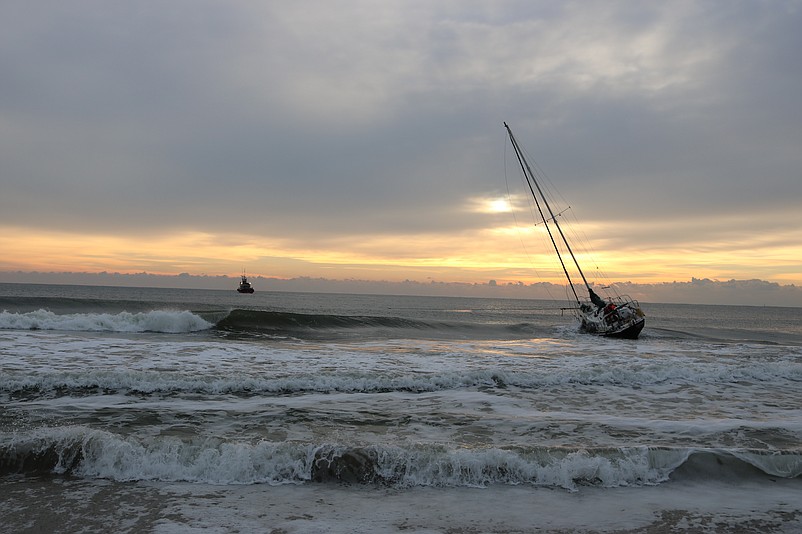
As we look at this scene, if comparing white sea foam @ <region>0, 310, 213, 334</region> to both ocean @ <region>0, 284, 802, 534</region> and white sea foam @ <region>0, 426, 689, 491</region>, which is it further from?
white sea foam @ <region>0, 426, 689, 491</region>

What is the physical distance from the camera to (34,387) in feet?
36.6

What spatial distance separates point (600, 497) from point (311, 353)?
13757 mm

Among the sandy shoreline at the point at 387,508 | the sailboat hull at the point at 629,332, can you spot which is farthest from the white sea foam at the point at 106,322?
the sailboat hull at the point at 629,332

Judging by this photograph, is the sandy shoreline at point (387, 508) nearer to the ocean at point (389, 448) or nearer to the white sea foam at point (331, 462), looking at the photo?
the ocean at point (389, 448)

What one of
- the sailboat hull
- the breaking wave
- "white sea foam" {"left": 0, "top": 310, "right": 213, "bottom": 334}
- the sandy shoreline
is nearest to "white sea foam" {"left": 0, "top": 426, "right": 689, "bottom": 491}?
the breaking wave

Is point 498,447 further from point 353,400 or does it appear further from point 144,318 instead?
point 144,318

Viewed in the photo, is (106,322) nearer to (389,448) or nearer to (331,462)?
(331,462)

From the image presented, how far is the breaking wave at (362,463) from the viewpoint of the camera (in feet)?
21.6

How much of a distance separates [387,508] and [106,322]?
2656 centimetres

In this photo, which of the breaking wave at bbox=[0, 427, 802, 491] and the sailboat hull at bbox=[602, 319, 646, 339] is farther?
Result: the sailboat hull at bbox=[602, 319, 646, 339]

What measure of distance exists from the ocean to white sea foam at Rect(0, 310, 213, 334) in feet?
38.5

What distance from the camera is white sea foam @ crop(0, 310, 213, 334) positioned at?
2495 cm

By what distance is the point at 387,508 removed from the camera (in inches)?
223

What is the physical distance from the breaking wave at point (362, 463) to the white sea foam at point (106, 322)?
69.8ft
